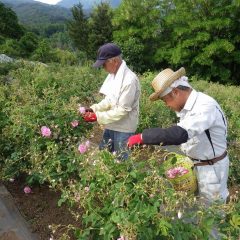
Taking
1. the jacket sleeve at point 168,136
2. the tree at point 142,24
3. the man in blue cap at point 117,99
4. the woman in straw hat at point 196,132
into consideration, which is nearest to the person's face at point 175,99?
the woman in straw hat at point 196,132

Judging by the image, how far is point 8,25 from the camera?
44062 millimetres

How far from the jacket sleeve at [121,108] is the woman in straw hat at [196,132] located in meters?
0.84


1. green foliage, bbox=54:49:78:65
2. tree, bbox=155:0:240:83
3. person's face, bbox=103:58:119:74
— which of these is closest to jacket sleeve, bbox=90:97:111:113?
person's face, bbox=103:58:119:74

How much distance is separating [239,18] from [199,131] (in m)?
29.8

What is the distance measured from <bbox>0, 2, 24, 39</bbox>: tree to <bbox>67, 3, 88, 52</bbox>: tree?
6966 mm

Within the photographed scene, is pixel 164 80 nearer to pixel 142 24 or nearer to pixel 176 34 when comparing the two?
pixel 176 34

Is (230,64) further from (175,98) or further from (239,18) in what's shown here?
(175,98)

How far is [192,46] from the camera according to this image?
30.8m

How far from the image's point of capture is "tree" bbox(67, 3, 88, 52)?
39.5 metres

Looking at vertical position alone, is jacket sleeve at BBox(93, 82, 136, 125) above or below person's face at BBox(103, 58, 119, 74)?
below

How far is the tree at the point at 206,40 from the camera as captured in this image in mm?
29188

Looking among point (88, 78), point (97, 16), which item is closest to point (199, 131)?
point (88, 78)

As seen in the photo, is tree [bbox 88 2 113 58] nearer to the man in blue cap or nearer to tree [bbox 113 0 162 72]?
tree [bbox 113 0 162 72]

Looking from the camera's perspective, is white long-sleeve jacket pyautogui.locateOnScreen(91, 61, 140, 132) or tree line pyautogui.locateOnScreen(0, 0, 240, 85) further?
tree line pyautogui.locateOnScreen(0, 0, 240, 85)
